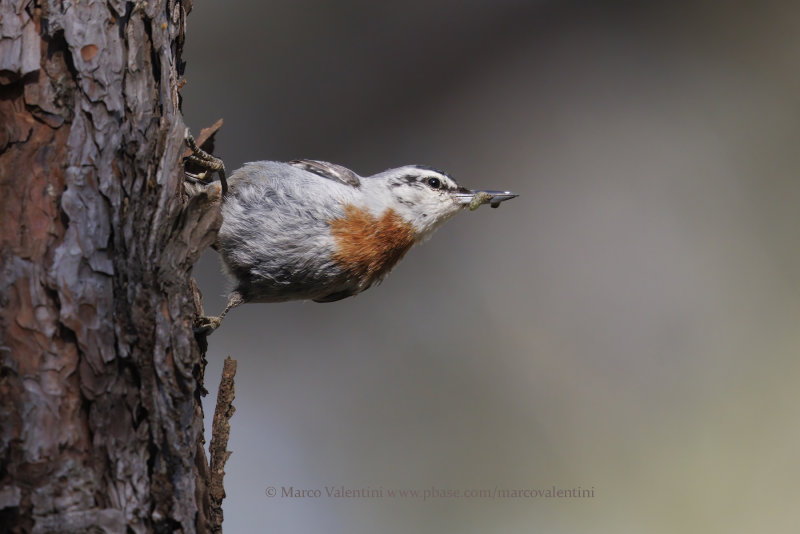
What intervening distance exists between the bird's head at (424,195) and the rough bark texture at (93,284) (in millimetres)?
1012

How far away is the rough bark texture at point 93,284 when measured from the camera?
1.23 m

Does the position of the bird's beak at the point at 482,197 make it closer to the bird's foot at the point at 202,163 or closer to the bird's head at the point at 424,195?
the bird's head at the point at 424,195

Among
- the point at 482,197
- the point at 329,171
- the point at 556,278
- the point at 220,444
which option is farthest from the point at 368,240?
the point at 556,278

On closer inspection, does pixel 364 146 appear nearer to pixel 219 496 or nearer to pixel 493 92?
pixel 493 92

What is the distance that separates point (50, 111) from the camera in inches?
52.2

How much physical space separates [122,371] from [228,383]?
0.38 meters

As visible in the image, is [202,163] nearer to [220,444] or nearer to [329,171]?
[329,171]

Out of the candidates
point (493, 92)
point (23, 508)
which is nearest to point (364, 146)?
point (493, 92)

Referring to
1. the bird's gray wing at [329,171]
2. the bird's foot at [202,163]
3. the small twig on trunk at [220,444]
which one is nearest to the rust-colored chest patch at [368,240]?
the bird's gray wing at [329,171]

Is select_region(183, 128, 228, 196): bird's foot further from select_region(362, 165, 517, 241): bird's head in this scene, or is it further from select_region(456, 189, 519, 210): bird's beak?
select_region(456, 189, 519, 210): bird's beak

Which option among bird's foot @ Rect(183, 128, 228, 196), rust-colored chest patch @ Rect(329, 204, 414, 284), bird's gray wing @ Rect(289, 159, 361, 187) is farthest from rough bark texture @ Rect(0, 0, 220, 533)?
bird's gray wing @ Rect(289, 159, 361, 187)

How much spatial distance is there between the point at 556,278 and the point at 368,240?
4.89 feet

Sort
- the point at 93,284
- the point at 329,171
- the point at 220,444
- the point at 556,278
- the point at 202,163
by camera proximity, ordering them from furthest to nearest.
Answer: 1. the point at 556,278
2. the point at 329,171
3. the point at 202,163
4. the point at 220,444
5. the point at 93,284

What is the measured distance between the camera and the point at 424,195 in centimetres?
243
